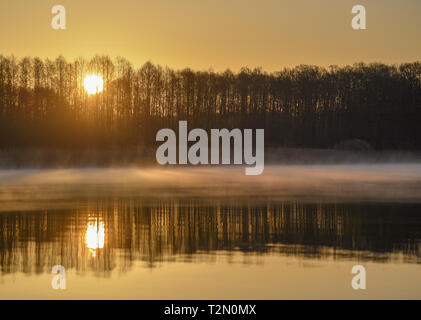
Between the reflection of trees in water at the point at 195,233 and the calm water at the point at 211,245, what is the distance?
0.02 meters

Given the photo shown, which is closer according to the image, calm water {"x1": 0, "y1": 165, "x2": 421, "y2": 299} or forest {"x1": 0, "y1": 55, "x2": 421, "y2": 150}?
calm water {"x1": 0, "y1": 165, "x2": 421, "y2": 299}

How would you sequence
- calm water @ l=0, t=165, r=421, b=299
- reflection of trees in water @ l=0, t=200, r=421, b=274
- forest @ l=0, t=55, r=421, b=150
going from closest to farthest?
calm water @ l=0, t=165, r=421, b=299 → reflection of trees in water @ l=0, t=200, r=421, b=274 → forest @ l=0, t=55, r=421, b=150

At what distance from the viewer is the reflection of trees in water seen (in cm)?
1150

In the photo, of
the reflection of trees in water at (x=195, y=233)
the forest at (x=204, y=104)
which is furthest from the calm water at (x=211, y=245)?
the forest at (x=204, y=104)

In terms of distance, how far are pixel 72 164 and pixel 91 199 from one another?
88.3 feet

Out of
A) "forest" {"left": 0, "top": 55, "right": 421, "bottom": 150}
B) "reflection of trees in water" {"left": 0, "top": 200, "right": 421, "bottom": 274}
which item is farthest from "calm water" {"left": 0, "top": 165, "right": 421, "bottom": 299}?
"forest" {"left": 0, "top": 55, "right": 421, "bottom": 150}

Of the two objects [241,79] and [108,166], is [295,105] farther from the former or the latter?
[108,166]

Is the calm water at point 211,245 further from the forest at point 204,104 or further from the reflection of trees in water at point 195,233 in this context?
the forest at point 204,104

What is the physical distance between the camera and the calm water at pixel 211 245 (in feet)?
30.3

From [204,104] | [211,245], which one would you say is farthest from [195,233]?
[204,104]

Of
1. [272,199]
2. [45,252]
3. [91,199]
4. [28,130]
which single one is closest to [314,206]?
[272,199]

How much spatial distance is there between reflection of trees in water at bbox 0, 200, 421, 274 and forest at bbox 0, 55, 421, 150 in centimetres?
4225

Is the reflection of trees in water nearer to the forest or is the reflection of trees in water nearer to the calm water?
the calm water

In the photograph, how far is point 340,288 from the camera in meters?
9.12
